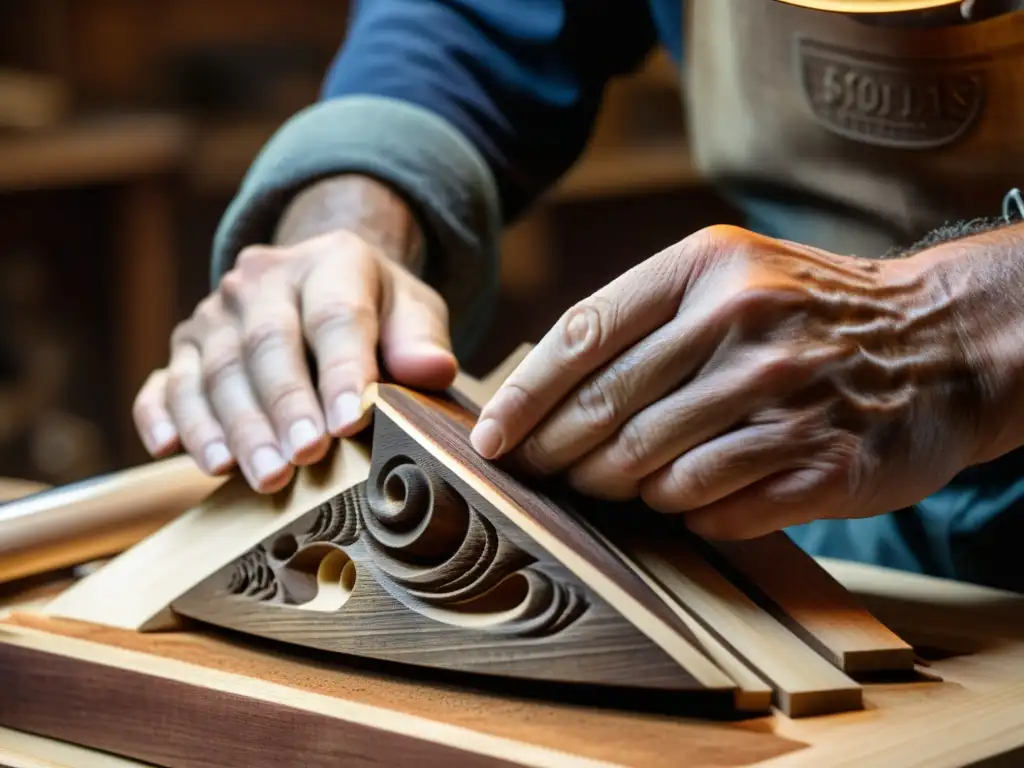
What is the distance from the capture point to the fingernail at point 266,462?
905 millimetres

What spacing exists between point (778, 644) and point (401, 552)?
0.75 feet

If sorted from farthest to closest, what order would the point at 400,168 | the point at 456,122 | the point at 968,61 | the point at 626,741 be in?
the point at 456,122 < the point at 400,168 < the point at 968,61 < the point at 626,741

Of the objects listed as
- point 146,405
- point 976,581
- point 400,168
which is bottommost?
point 976,581

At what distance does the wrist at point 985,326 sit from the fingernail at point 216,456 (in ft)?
1.64

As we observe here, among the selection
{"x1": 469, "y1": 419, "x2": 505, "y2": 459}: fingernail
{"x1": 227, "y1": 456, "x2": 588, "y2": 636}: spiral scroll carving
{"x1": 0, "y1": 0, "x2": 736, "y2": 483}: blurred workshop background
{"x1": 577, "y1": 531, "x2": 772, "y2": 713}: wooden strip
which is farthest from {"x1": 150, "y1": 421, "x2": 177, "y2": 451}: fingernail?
{"x1": 0, "y1": 0, "x2": 736, "y2": 483}: blurred workshop background

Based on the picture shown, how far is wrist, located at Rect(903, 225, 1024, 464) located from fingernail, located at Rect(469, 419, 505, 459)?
28 centimetres

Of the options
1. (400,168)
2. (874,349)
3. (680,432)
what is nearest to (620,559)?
(680,432)

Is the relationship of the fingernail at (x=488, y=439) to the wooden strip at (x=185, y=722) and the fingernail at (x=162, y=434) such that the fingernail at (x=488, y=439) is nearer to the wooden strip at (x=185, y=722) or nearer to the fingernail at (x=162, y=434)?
the wooden strip at (x=185, y=722)

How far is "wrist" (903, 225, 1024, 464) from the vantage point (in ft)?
2.67

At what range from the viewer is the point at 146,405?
1086 mm

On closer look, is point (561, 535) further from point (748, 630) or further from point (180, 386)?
point (180, 386)

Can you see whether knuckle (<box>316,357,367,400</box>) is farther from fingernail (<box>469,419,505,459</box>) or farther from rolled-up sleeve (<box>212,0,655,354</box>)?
rolled-up sleeve (<box>212,0,655,354</box>)

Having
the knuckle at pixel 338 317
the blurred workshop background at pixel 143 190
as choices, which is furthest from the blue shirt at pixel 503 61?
the blurred workshop background at pixel 143 190

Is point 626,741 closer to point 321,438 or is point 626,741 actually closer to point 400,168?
point 321,438
